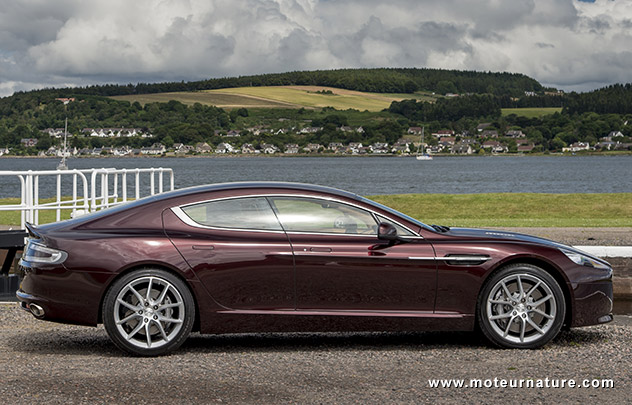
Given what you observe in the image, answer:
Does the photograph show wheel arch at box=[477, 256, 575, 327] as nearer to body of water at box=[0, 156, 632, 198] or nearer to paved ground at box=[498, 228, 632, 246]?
paved ground at box=[498, 228, 632, 246]

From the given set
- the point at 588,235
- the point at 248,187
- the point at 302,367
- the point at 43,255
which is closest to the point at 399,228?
the point at 248,187

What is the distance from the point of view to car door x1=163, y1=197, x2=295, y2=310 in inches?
272

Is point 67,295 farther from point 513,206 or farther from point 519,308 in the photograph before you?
point 513,206

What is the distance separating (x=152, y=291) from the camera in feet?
22.4

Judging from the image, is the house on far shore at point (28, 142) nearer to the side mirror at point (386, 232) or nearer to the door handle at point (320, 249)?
the door handle at point (320, 249)

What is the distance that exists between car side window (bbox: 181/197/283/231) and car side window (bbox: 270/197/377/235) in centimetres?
9

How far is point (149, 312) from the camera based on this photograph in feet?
22.3

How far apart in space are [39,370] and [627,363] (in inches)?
172

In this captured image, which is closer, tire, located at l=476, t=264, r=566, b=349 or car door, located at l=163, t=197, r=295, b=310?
car door, located at l=163, t=197, r=295, b=310

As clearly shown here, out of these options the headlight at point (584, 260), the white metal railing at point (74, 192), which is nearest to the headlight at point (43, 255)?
the headlight at point (584, 260)

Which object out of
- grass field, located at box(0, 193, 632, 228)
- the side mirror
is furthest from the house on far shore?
the side mirror

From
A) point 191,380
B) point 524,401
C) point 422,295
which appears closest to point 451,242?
point 422,295

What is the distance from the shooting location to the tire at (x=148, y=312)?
6.78 meters

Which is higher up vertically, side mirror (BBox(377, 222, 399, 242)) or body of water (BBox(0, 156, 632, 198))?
side mirror (BBox(377, 222, 399, 242))
